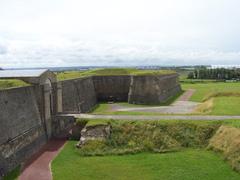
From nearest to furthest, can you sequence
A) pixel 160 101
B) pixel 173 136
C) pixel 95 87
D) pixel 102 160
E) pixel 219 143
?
pixel 102 160
pixel 219 143
pixel 173 136
pixel 160 101
pixel 95 87

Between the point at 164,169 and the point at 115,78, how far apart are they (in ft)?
87.0

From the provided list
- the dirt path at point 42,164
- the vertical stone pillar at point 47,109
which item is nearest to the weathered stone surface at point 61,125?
the vertical stone pillar at point 47,109

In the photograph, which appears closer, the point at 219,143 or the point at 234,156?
the point at 234,156

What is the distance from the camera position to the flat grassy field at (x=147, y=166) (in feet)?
51.6

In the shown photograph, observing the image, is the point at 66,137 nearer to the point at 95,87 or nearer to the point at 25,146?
the point at 25,146

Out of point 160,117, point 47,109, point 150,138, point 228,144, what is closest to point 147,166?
point 150,138

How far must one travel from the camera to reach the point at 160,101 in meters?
38.8

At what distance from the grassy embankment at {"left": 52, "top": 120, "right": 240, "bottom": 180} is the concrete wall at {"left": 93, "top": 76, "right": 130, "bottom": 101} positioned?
66.1 ft

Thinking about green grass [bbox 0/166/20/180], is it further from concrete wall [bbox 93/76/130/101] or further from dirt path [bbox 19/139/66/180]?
concrete wall [bbox 93/76/130/101]

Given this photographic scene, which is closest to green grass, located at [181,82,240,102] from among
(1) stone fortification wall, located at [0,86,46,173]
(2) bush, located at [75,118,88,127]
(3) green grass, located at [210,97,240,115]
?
(3) green grass, located at [210,97,240,115]

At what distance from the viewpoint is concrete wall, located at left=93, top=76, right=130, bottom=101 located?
4197cm

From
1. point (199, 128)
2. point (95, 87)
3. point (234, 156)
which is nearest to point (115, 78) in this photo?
point (95, 87)

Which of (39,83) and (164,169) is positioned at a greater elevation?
(39,83)

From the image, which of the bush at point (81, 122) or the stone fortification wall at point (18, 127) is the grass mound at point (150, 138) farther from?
the stone fortification wall at point (18, 127)
